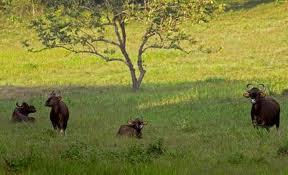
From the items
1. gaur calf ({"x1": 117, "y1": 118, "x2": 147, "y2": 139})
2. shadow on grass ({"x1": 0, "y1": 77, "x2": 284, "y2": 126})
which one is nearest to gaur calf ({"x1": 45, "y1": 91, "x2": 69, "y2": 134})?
gaur calf ({"x1": 117, "y1": 118, "x2": 147, "y2": 139})

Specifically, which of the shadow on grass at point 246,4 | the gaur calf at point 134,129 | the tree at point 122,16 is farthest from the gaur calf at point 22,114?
the shadow on grass at point 246,4

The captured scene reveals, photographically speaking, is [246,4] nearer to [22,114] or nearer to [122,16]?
[122,16]

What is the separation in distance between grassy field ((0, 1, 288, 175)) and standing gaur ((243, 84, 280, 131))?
0.40 meters

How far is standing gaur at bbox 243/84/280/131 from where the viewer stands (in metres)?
17.2

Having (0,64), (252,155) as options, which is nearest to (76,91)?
(0,64)

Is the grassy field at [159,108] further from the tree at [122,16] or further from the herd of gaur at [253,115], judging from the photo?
the tree at [122,16]

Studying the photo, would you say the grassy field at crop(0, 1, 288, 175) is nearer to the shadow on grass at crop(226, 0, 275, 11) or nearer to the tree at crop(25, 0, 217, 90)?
the tree at crop(25, 0, 217, 90)

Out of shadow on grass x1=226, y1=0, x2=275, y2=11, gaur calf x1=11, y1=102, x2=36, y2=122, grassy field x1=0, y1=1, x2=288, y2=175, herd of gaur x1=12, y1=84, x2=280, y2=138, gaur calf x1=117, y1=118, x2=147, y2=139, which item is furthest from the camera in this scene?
shadow on grass x1=226, y1=0, x2=275, y2=11

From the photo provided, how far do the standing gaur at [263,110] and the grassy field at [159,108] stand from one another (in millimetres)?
402

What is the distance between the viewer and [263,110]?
17.3 m

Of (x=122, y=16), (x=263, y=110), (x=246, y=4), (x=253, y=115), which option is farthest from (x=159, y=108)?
(x=246, y=4)

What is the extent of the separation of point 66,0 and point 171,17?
5177 mm

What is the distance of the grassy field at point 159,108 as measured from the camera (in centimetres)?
1178

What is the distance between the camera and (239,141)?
1513 centimetres
